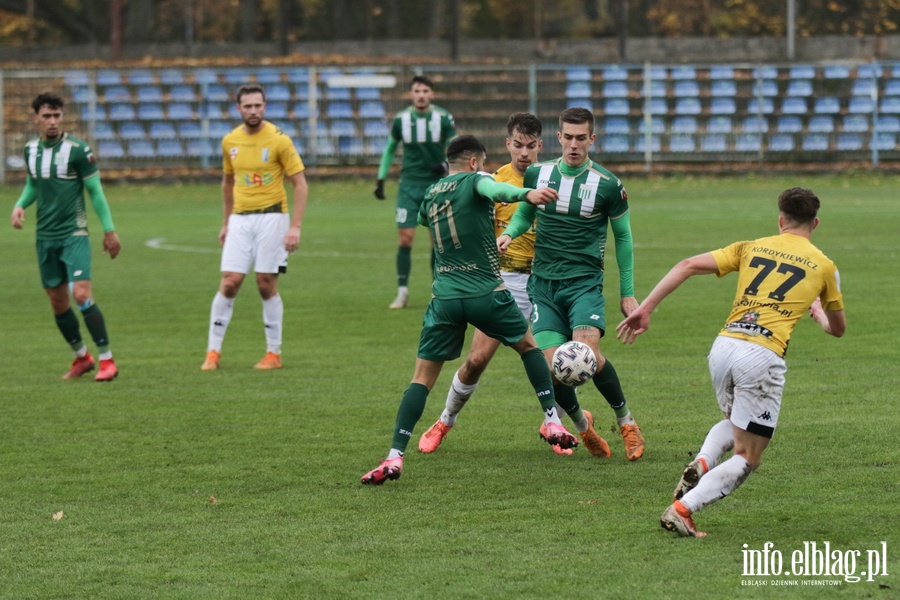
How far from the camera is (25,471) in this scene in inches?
323

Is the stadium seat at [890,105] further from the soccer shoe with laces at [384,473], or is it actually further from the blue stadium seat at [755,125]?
the soccer shoe with laces at [384,473]

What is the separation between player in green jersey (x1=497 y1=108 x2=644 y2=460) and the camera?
26.8 ft

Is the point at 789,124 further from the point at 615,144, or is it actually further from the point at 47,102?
the point at 47,102

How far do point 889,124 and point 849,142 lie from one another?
3.76ft

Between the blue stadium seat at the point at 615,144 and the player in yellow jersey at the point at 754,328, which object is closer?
the player in yellow jersey at the point at 754,328

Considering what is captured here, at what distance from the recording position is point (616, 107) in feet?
125

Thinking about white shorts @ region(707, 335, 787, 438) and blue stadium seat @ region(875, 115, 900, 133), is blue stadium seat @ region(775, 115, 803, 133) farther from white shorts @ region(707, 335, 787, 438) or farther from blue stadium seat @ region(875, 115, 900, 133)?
white shorts @ region(707, 335, 787, 438)

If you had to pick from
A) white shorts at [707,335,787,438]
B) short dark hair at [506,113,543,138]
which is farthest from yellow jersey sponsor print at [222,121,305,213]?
white shorts at [707,335,787,438]

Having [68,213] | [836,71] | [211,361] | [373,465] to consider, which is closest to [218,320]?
[211,361]

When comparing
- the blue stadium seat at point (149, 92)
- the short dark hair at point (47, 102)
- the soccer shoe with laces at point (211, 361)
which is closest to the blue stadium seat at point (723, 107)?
the blue stadium seat at point (149, 92)

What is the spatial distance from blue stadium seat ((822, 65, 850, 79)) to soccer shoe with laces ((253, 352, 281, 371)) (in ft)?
97.0

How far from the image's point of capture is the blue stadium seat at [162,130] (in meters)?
38.3

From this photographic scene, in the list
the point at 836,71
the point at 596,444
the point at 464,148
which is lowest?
the point at 596,444

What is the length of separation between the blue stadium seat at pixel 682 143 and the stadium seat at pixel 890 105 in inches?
202
